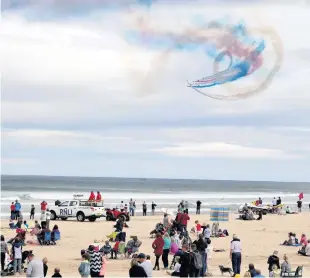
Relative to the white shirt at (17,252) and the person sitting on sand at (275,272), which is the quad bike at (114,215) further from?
the person sitting on sand at (275,272)

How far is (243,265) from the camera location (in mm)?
21344

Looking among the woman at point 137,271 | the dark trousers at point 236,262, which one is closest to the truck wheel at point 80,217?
the dark trousers at point 236,262

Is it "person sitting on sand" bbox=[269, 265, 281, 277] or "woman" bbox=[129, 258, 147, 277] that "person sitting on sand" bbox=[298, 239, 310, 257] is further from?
"woman" bbox=[129, 258, 147, 277]

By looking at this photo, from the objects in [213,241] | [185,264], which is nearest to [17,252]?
[185,264]

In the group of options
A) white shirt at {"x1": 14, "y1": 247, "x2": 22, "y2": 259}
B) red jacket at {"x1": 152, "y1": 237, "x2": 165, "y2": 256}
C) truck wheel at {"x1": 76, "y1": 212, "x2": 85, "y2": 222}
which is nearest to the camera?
white shirt at {"x1": 14, "y1": 247, "x2": 22, "y2": 259}

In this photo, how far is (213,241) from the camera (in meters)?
27.6

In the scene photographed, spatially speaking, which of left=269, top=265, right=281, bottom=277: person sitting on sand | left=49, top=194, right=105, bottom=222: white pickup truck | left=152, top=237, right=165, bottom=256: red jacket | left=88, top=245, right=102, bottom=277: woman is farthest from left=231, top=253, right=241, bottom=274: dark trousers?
left=49, top=194, right=105, bottom=222: white pickup truck

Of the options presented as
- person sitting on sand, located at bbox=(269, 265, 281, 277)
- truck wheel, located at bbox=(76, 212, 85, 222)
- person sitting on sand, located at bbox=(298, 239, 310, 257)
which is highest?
truck wheel, located at bbox=(76, 212, 85, 222)

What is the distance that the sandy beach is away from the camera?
20.7 meters

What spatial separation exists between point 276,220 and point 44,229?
19915mm

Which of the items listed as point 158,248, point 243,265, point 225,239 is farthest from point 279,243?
point 158,248

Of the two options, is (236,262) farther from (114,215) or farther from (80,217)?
(80,217)

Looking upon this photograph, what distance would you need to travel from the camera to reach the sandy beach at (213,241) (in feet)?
67.9

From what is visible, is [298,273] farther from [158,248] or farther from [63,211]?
[63,211]
